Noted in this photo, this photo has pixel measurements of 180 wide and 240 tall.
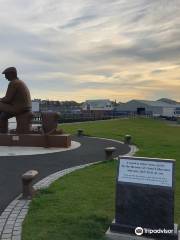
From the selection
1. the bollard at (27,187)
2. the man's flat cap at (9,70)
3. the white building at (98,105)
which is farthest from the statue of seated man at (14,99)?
the white building at (98,105)

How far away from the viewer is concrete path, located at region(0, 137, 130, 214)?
9.16 m

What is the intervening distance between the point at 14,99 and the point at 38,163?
5.96m

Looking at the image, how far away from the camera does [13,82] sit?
1852cm

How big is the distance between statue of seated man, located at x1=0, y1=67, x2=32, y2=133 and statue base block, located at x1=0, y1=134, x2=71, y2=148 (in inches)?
41.6

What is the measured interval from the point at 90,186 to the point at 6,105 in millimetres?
10077

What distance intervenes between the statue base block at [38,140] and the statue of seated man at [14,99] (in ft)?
3.46

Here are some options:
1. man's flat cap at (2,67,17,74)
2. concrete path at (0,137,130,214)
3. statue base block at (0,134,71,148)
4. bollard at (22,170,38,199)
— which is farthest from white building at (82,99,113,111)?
bollard at (22,170,38,199)

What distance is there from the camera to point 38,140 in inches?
717

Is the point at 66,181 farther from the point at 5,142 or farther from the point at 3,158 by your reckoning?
→ the point at 5,142

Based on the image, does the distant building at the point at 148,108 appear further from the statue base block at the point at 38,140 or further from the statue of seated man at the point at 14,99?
the statue base block at the point at 38,140

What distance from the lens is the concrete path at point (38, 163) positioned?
9158 millimetres

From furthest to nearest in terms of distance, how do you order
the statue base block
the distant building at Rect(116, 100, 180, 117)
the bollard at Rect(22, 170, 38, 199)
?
the distant building at Rect(116, 100, 180, 117) → the statue base block → the bollard at Rect(22, 170, 38, 199)

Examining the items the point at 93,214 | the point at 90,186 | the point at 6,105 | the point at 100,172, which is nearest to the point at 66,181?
the point at 90,186

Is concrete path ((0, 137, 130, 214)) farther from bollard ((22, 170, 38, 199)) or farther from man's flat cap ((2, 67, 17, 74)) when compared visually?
man's flat cap ((2, 67, 17, 74))
